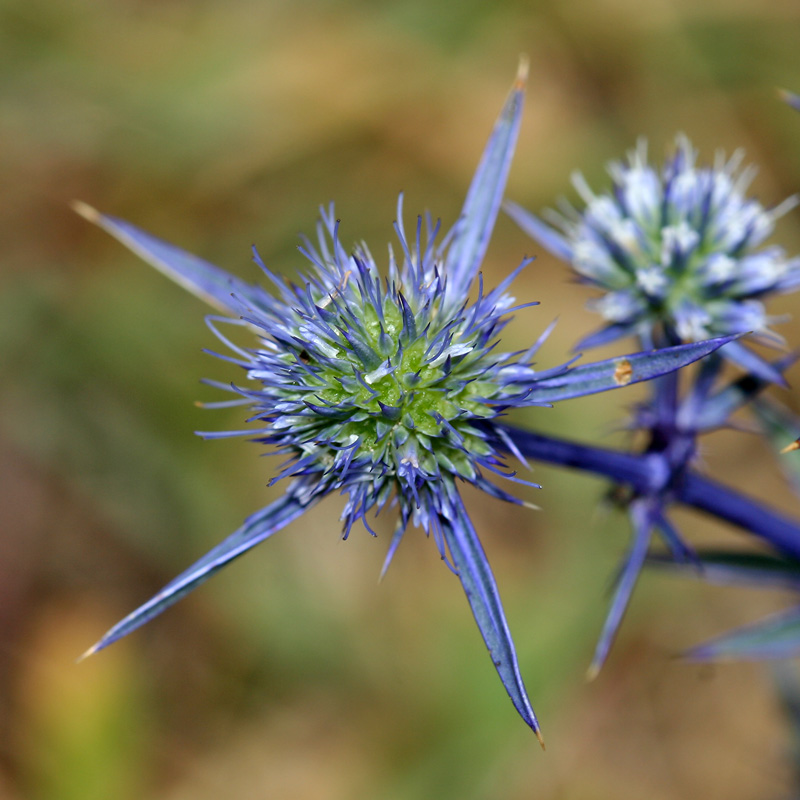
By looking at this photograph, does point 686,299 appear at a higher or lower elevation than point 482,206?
lower

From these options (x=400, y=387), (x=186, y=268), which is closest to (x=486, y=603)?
(x=400, y=387)

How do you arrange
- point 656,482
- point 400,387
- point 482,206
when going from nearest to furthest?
point 400,387 < point 482,206 < point 656,482

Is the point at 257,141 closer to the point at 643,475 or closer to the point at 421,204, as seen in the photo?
the point at 421,204

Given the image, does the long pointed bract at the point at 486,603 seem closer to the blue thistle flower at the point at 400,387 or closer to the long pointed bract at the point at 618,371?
the blue thistle flower at the point at 400,387

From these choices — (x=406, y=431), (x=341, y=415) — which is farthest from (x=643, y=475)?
(x=341, y=415)

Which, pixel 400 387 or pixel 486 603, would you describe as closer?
pixel 486 603

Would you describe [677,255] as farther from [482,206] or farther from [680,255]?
[482,206]
